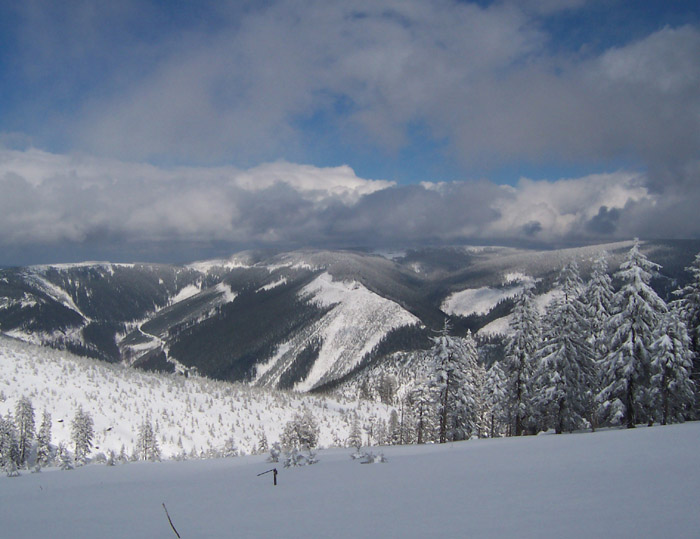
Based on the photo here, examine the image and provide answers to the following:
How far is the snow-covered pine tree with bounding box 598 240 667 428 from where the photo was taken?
28.4m

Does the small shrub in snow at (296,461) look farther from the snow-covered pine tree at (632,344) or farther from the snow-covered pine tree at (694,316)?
the snow-covered pine tree at (694,316)

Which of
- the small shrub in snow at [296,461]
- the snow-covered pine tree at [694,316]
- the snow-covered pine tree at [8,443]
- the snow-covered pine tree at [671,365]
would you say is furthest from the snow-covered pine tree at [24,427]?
the snow-covered pine tree at [694,316]

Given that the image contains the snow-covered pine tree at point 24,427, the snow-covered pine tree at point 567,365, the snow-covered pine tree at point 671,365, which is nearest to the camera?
the snow-covered pine tree at point 671,365

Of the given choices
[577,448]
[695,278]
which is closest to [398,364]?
[695,278]

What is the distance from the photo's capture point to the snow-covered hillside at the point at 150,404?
10300cm

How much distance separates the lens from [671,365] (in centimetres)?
2719

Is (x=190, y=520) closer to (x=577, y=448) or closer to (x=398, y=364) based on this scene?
(x=577, y=448)

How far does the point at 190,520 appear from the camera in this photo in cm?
978

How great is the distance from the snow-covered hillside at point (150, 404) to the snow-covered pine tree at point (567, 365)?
88379 mm

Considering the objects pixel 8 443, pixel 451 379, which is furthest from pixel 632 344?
pixel 8 443

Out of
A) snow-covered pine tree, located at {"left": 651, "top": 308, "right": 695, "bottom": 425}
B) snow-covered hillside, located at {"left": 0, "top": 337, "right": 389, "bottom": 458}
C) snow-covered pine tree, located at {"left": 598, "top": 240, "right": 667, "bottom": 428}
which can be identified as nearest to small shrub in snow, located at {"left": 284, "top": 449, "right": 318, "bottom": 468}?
snow-covered pine tree, located at {"left": 598, "top": 240, "right": 667, "bottom": 428}

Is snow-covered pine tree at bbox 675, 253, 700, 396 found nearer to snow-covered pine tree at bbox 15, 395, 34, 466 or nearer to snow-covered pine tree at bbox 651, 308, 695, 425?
snow-covered pine tree at bbox 651, 308, 695, 425

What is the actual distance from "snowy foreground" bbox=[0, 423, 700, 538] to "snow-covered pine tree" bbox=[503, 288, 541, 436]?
2013 centimetres

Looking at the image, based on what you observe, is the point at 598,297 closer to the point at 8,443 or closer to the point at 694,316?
the point at 694,316
